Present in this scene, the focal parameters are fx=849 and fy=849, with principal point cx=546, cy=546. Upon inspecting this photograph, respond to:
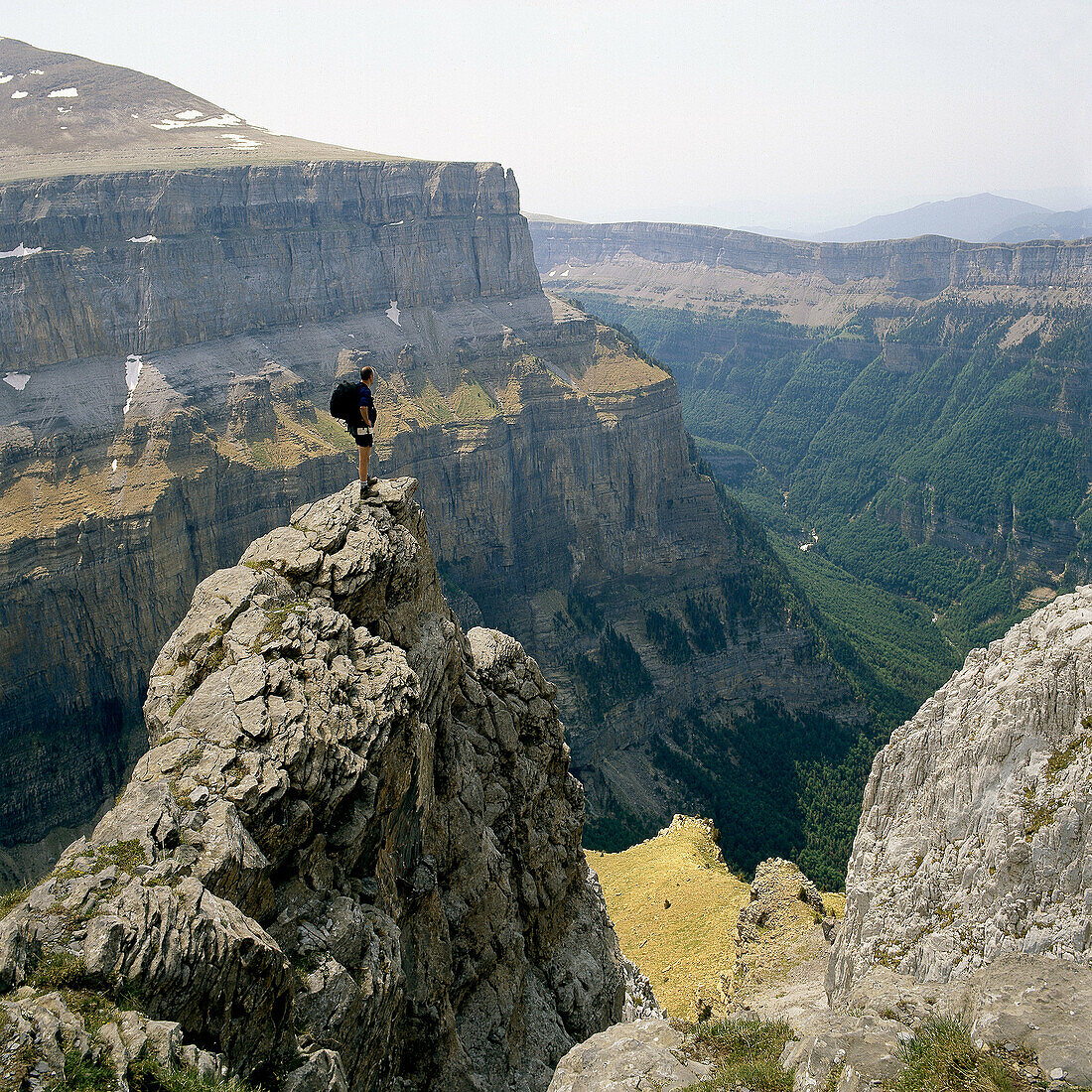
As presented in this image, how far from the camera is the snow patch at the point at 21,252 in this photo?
3620 inches

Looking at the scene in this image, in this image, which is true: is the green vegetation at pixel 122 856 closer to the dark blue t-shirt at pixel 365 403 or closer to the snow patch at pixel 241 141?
the dark blue t-shirt at pixel 365 403

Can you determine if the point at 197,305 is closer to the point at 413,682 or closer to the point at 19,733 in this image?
the point at 19,733

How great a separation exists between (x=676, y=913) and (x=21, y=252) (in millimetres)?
95152

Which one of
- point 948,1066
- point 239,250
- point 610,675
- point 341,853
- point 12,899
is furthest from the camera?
point 239,250

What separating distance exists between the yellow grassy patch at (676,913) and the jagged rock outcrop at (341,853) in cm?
1608

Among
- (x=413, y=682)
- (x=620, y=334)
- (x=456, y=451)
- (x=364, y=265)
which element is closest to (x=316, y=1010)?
(x=413, y=682)

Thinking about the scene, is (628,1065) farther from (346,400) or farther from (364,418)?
(346,400)

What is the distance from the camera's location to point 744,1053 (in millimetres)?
20016

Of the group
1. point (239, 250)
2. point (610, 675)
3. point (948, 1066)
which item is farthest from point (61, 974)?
point (239, 250)

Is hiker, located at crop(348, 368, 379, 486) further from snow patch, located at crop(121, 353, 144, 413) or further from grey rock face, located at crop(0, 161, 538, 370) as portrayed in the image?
grey rock face, located at crop(0, 161, 538, 370)

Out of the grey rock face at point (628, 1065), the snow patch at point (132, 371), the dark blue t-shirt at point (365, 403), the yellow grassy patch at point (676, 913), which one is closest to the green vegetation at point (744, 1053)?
the grey rock face at point (628, 1065)

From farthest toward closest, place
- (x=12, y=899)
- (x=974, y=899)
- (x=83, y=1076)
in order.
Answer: (x=974, y=899)
(x=12, y=899)
(x=83, y=1076)

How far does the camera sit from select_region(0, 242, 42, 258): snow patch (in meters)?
91.9

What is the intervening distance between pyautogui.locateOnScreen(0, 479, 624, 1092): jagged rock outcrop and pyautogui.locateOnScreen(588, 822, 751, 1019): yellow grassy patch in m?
16.1
